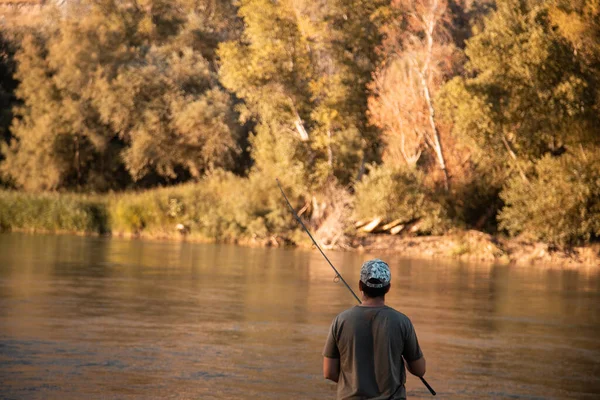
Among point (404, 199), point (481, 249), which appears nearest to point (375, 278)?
point (481, 249)

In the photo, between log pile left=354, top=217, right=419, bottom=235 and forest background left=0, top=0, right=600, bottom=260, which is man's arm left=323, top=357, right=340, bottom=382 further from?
log pile left=354, top=217, right=419, bottom=235

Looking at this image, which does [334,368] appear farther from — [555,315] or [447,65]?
[447,65]

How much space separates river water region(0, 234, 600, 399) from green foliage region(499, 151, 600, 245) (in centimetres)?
408

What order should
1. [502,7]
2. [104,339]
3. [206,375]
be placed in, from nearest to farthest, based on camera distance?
[206,375]
[104,339]
[502,7]

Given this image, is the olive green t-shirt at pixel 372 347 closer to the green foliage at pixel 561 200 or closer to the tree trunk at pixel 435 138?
the green foliage at pixel 561 200

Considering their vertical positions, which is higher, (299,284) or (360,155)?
(360,155)

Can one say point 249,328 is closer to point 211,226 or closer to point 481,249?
point 481,249

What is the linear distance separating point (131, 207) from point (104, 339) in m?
28.3

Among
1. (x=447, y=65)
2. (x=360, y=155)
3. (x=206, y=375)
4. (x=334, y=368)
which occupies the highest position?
(x=447, y=65)

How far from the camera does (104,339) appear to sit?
1322 cm

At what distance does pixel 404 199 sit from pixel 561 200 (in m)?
5.50

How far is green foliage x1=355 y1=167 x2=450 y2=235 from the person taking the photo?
114 feet

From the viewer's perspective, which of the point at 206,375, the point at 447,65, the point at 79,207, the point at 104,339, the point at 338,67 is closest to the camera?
the point at 206,375

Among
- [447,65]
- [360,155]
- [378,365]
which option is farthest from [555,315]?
[360,155]
